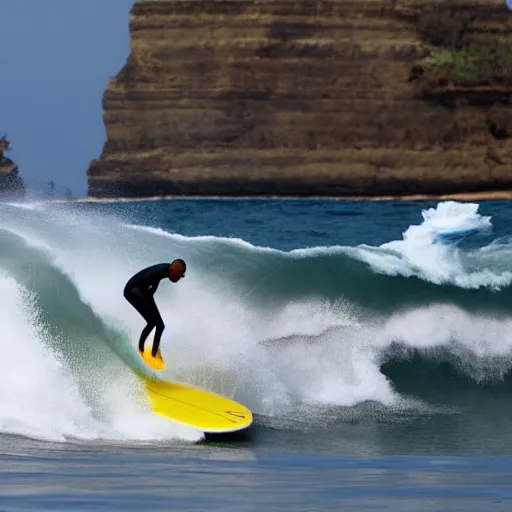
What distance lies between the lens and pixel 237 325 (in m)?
15.4

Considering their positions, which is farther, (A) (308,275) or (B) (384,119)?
(B) (384,119)

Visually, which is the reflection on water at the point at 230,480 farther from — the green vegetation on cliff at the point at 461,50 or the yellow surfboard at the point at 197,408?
the green vegetation on cliff at the point at 461,50

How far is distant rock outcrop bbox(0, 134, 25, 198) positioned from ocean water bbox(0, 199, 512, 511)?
57.7m

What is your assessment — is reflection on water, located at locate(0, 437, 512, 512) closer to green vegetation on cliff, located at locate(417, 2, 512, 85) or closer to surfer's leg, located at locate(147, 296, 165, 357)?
surfer's leg, located at locate(147, 296, 165, 357)

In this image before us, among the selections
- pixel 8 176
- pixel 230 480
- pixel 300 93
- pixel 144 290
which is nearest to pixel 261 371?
pixel 144 290

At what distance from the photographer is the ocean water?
898cm

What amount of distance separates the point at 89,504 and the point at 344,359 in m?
7.13

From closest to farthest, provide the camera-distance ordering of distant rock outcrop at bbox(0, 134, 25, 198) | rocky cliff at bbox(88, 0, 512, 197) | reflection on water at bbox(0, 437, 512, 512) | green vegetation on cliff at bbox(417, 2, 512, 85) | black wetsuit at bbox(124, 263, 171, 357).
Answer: reflection on water at bbox(0, 437, 512, 512) < black wetsuit at bbox(124, 263, 171, 357) < distant rock outcrop at bbox(0, 134, 25, 198) < rocky cliff at bbox(88, 0, 512, 197) < green vegetation on cliff at bbox(417, 2, 512, 85)

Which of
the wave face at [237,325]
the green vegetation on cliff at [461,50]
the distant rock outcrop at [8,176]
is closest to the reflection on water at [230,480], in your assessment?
the wave face at [237,325]

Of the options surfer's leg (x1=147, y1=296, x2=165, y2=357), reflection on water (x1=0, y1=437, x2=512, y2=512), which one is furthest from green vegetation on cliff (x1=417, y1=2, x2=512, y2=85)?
reflection on water (x1=0, y1=437, x2=512, y2=512)

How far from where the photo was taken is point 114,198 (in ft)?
277

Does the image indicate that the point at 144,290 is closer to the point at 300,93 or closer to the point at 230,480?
the point at 230,480

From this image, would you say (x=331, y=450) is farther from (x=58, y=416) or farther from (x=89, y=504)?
(x=89, y=504)

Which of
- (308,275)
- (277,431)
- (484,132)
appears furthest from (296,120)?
(277,431)
